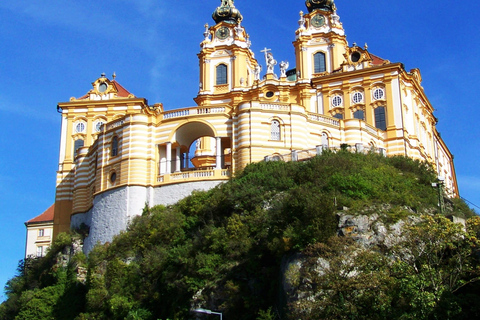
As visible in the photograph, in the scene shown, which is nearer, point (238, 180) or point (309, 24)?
point (238, 180)

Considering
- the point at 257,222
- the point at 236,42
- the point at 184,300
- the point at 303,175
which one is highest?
the point at 236,42

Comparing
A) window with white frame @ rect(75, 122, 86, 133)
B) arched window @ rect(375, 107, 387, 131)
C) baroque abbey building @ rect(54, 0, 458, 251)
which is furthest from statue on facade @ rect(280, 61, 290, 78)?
window with white frame @ rect(75, 122, 86, 133)

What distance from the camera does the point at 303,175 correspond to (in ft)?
144

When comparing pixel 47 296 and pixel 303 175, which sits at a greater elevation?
pixel 303 175

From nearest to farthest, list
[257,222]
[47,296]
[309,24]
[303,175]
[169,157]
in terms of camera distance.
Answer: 1. [257,222]
2. [303,175]
3. [47,296]
4. [169,157]
5. [309,24]

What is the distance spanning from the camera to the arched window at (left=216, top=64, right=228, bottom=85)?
231 ft

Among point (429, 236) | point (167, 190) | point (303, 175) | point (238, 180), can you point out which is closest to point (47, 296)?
point (167, 190)

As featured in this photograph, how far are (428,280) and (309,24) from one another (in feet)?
149

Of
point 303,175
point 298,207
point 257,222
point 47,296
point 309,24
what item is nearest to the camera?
point 298,207

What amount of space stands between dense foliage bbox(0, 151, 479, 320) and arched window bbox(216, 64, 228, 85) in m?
23.5

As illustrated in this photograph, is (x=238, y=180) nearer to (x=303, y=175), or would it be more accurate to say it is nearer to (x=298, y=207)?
(x=303, y=175)

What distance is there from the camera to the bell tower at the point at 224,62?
227ft

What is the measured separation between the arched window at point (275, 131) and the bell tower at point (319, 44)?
629 inches

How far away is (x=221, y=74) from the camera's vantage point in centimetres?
7062
